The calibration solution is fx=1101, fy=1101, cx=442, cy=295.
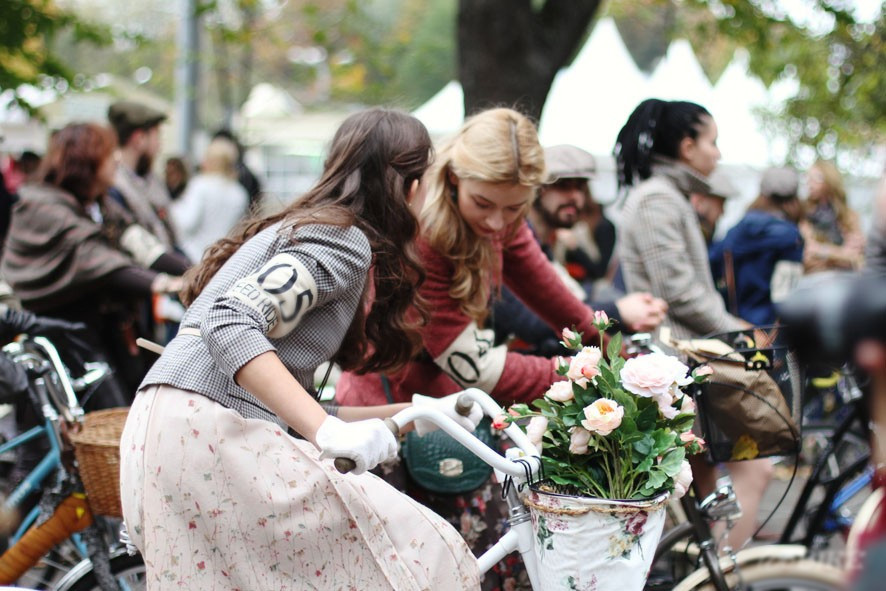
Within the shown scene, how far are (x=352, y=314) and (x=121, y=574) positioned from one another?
54.3 inches

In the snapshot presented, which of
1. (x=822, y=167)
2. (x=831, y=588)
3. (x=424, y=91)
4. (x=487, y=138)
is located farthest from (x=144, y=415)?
(x=424, y=91)

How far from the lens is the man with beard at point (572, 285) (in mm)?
3445

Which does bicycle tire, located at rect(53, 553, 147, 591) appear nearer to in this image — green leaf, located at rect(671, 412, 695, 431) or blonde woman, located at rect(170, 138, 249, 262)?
green leaf, located at rect(671, 412, 695, 431)

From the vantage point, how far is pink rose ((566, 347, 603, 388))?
2529 mm

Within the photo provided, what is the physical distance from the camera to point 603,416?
2430 mm

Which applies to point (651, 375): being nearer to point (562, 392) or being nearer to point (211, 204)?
point (562, 392)

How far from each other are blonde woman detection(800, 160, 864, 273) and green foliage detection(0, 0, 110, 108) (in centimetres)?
609

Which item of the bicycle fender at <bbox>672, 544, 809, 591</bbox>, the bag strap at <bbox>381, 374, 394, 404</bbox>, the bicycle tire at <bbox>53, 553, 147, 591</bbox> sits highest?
the bag strap at <bbox>381, 374, 394, 404</bbox>

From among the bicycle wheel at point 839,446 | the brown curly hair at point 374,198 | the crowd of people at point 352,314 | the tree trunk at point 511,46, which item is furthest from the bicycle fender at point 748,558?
the tree trunk at point 511,46

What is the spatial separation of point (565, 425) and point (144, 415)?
94 cm

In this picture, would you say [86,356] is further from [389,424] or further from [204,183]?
[204,183]

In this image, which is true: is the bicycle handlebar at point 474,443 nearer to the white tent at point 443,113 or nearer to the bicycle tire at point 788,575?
the bicycle tire at point 788,575

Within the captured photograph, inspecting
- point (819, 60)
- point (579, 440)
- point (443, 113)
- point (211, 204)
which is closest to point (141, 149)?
point (211, 204)

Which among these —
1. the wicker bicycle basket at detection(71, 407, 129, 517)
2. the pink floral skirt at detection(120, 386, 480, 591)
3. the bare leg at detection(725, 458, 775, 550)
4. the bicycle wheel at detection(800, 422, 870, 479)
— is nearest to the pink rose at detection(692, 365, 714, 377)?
the pink floral skirt at detection(120, 386, 480, 591)
